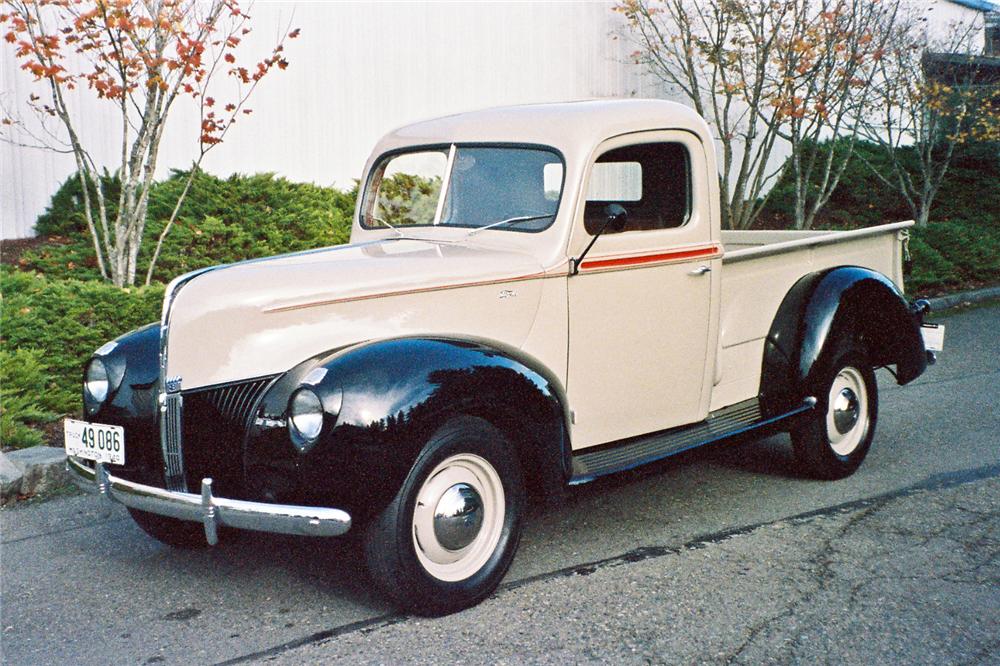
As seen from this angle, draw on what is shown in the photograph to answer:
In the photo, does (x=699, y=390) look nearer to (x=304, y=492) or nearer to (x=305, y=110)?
(x=304, y=492)

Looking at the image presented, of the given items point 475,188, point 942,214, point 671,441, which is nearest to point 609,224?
point 475,188

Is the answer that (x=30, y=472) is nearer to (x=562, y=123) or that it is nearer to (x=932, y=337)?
(x=562, y=123)

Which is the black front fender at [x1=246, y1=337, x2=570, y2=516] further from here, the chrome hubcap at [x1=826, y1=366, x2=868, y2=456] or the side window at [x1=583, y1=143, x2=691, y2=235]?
the chrome hubcap at [x1=826, y1=366, x2=868, y2=456]

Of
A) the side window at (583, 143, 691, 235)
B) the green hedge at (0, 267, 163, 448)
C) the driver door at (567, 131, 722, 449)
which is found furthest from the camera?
the green hedge at (0, 267, 163, 448)

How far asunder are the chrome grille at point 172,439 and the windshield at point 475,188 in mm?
1524

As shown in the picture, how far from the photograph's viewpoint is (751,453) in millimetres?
5930

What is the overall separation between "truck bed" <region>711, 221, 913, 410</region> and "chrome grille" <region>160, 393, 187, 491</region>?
2.52 meters

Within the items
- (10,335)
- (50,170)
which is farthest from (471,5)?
(10,335)

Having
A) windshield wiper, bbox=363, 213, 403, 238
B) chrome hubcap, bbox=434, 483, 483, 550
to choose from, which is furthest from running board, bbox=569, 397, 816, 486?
windshield wiper, bbox=363, 213, 403, 238

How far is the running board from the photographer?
4.22 metres

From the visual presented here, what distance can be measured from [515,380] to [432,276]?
0.52 m

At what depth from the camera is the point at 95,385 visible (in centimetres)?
401

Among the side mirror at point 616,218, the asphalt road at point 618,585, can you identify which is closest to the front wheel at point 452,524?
the asphalt road at point 618,585

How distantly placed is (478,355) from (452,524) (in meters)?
0.62
